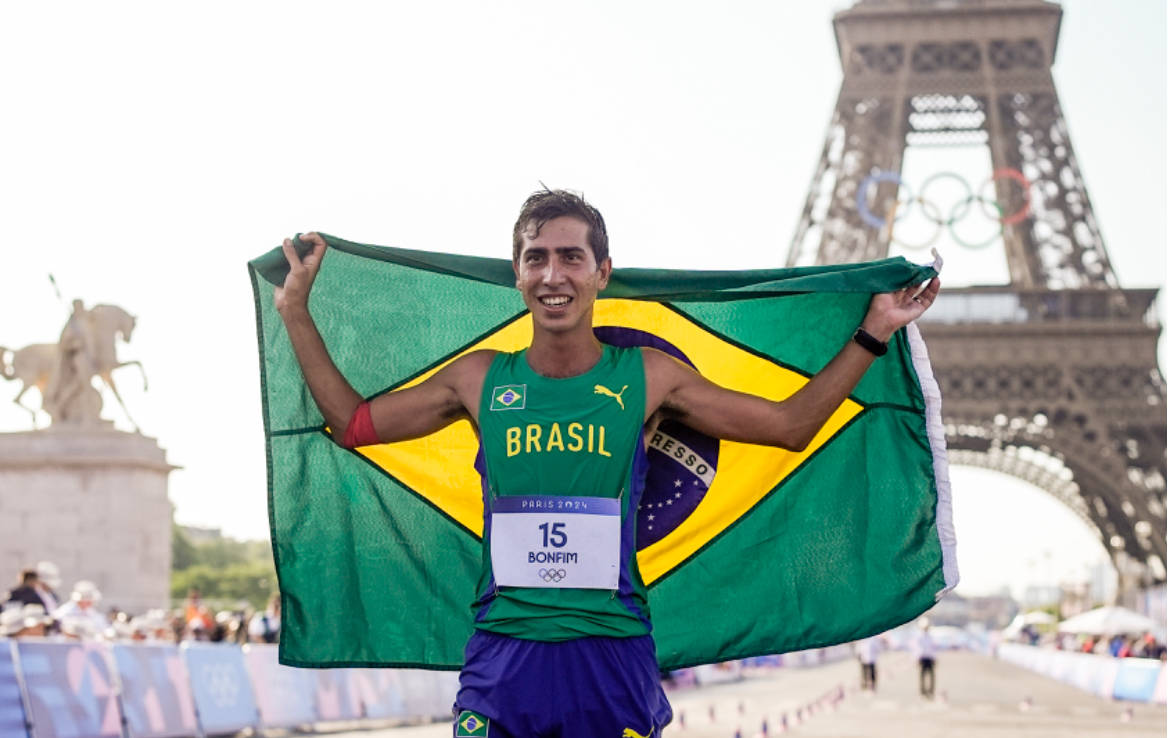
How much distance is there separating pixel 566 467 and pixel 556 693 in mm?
528

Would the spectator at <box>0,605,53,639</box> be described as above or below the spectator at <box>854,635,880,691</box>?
above

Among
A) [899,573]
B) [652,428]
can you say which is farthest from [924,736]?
[652,428]

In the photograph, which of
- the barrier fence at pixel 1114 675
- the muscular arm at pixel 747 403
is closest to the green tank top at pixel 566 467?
the muscular arm at pixel 747 403

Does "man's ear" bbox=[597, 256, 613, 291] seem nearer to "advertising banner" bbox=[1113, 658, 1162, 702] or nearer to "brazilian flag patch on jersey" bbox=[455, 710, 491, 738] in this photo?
"brazilian flag patch on jersey" bbox=[455, 710, 491, 738]

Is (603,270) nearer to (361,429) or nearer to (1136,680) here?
(361,429)

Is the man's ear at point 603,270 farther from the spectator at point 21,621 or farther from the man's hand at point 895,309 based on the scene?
the spectator at point 21,621

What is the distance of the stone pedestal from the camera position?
75.8ft

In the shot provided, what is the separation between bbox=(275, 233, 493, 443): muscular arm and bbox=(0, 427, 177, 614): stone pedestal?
19390 millimetres

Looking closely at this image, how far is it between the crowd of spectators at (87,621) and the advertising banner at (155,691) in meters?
0.32

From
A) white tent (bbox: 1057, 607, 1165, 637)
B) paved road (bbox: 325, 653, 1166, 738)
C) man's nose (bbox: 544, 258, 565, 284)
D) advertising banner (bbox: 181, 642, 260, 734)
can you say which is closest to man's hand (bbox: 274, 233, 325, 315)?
man's nose (bbox: 544, 258, 565, 284)

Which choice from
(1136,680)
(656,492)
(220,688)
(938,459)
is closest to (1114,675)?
(1136,680)

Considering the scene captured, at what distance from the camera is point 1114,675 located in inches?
1134

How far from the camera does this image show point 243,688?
586 inches

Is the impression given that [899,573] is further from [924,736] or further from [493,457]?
[924,736]
